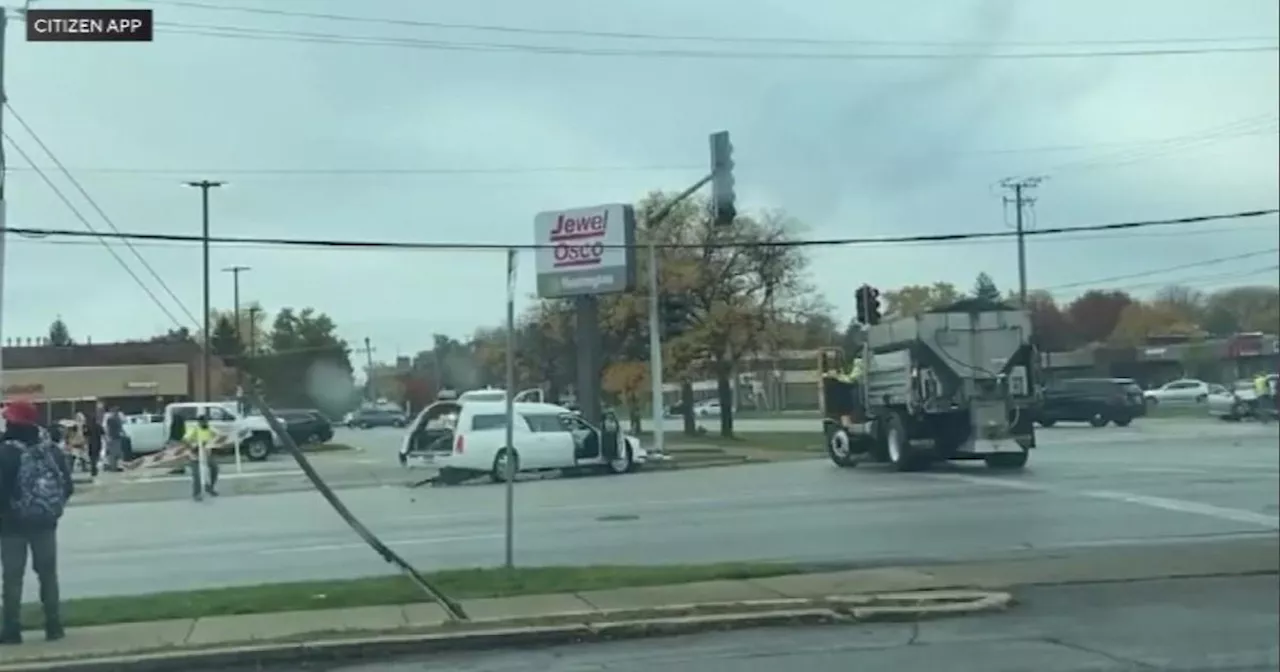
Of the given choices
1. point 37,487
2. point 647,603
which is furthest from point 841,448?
point 37,487

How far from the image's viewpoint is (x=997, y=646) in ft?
33.0

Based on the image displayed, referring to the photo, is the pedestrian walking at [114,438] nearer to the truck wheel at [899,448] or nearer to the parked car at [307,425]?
the parked car at [307,425]

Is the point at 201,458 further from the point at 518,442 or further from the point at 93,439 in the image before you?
the point at 518,442

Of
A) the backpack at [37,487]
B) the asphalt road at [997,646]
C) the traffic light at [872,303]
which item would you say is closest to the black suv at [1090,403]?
the traffic light at [872,303]

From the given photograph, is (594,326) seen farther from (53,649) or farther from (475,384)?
(53,649)

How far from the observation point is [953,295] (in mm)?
24250

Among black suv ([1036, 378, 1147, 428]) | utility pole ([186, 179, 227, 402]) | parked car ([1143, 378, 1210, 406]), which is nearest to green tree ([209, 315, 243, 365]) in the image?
utility pole ([186, 179, 227, 402])

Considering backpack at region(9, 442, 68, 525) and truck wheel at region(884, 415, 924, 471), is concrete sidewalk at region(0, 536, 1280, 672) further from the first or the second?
truck wheel at region(884, 415, 924, 471)

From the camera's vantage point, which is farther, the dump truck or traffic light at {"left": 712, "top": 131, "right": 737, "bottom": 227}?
the dump truck

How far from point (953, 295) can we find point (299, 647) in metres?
15.8

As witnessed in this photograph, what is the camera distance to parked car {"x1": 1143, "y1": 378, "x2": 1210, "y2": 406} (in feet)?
53.9

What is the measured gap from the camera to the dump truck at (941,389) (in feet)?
77.2

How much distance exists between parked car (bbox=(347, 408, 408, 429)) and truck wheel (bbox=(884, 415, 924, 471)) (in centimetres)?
875

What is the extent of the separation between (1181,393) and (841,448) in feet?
36.7
